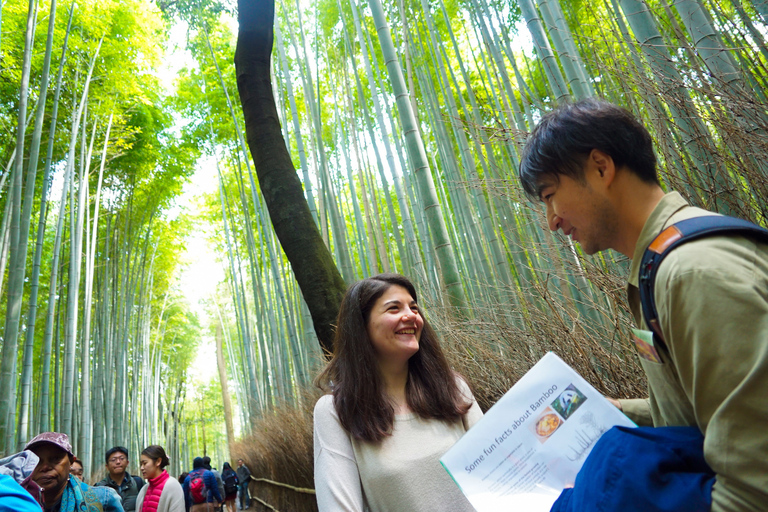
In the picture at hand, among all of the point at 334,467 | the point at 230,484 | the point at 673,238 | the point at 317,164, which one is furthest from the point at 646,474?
the point at 230,484

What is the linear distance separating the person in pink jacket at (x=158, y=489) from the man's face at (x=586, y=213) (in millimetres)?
3485

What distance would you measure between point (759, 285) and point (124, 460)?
14.7 ft

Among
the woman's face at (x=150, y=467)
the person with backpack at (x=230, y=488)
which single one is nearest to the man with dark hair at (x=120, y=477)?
the woman's face at (x=150, y=467)

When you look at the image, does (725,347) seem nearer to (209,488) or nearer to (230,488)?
(209,488)

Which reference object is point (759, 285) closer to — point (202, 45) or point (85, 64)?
point (202, 45)

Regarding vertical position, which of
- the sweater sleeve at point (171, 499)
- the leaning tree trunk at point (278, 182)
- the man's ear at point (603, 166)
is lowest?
the sweater sleeve at point (171, 499)

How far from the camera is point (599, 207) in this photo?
0.74 metres

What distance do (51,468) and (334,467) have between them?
1.66m

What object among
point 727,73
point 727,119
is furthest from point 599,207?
point 727,73

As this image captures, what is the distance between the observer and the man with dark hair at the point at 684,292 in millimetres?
511

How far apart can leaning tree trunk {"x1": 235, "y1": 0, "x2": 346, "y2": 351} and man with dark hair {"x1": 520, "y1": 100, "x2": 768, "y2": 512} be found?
2454 mm

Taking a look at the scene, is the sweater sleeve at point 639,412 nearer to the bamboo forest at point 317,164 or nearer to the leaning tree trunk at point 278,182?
the bamboo forest at point 317,164

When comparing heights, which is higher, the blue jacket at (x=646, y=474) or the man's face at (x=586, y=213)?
the man's face at (x=586, y=213)

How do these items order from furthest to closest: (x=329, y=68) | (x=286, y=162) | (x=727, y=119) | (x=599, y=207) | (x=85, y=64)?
1. (x=329, y=68)
2. (x=85, y=64)
3. (x=286, y=162)
4. (x=727, y=119)
5. (x=599, y=207)
